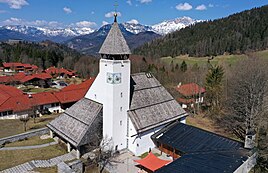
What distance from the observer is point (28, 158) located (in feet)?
90.3

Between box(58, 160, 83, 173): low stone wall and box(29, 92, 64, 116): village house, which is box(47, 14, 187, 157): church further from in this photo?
box(29, 92, 64, 116): village house

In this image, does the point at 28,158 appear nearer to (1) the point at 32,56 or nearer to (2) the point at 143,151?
(2) the point at 143,151

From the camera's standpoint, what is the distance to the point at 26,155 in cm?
2834

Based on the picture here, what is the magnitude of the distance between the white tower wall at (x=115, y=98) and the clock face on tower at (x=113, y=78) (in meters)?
0.12

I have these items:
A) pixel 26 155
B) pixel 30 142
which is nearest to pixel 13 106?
pixel 30 142

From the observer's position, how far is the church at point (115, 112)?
90.5 feet

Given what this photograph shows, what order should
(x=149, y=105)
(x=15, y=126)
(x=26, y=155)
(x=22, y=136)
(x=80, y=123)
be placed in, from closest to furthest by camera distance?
(x=26, y=155), (x=80, y=123), (x=149, y=105), (x=22, y=136), (x=15, y=126)

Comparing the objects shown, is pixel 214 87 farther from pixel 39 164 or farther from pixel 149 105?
pixel 39 164

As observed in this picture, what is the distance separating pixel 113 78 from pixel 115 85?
918 mm

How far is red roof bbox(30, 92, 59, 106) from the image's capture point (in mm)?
48950

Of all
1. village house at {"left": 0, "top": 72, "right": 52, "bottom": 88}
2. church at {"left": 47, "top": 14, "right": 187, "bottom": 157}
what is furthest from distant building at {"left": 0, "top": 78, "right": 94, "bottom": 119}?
village house at {"left": 0, "top": 72, "right": 52, "bottom": 88}

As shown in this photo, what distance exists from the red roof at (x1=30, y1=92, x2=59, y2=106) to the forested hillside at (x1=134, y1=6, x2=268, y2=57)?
96846mm

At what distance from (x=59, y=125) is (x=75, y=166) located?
886cm

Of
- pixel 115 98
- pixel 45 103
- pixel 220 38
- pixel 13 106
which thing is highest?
pixel 220 38
